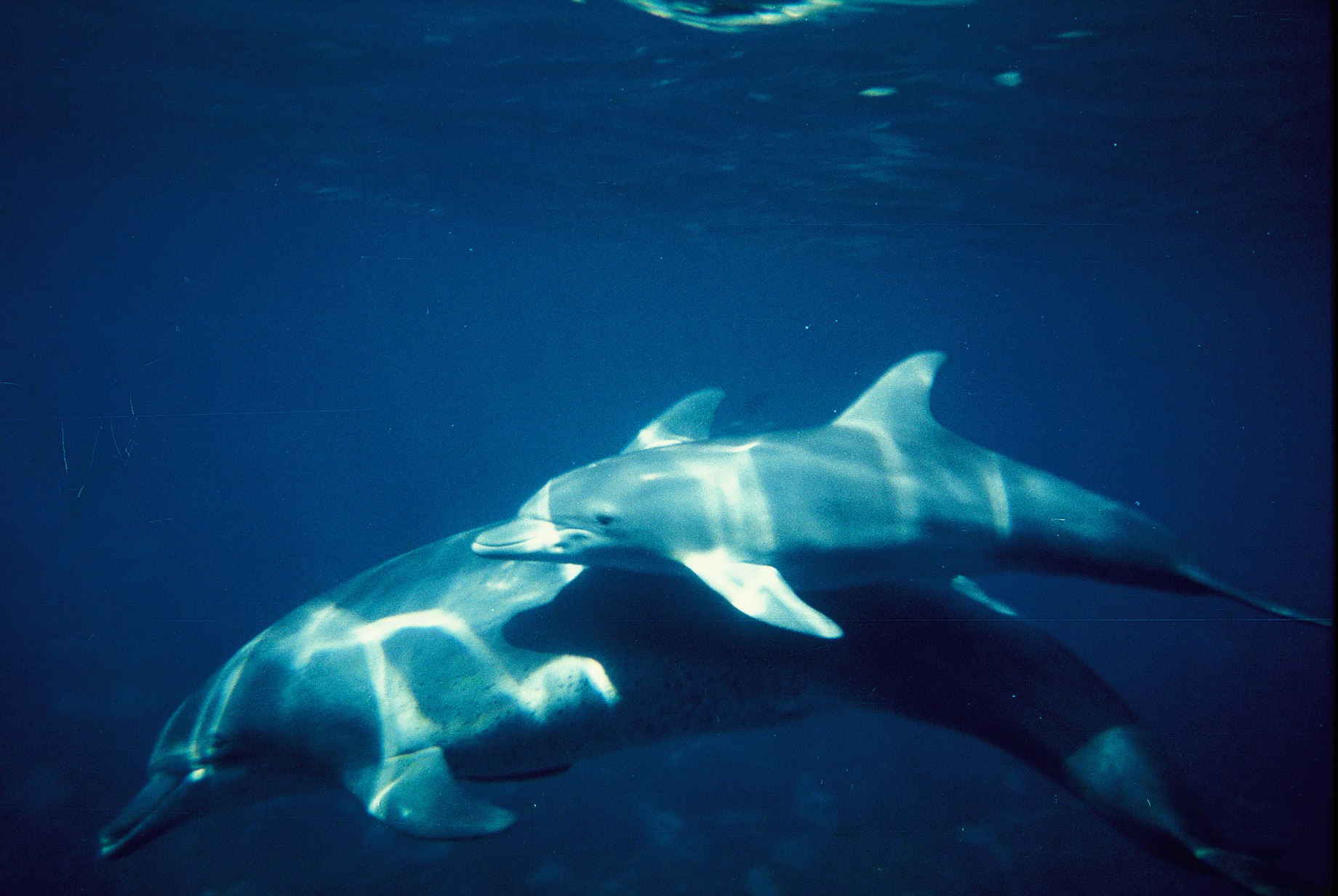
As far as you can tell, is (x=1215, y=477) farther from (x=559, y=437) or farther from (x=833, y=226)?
(x=559, y=437)

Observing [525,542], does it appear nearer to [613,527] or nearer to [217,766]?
[613,527]

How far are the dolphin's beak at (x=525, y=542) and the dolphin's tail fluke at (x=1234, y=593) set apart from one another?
417cm

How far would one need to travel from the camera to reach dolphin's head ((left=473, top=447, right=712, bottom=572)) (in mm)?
4621

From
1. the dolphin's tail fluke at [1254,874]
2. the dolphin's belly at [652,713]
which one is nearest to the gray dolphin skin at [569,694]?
the dolphin's belly at [652,713]

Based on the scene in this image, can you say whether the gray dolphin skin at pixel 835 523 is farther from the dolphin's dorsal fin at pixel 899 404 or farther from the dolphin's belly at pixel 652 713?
the dolphin's belly at pixel 652 713

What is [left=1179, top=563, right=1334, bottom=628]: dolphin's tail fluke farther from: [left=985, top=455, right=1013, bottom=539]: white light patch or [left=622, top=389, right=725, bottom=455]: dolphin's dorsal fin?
[left=622, top=389, right=725, bottom=455]: dolphin's dorsal fin

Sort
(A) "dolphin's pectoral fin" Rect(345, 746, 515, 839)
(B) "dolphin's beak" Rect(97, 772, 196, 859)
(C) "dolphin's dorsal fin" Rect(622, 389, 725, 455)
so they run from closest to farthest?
(A) "dolphin's pectoral fin" Rect(345, 746, 515, 839), (B) "dolphin's beak" Rect(97, 772, 196, 859), (C) "dolphin's dorsal fin" Rect(622, 389, 725, 455)

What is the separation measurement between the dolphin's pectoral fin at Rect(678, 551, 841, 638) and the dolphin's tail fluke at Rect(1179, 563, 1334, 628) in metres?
2.53

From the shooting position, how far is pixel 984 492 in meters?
5.01

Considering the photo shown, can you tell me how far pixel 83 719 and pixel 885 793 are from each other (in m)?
13.6

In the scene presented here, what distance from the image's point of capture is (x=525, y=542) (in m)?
4.59

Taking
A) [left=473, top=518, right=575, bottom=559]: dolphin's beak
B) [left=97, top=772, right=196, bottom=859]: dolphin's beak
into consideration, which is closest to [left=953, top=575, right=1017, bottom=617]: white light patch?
[left=473, top=518, right=575, bottom=559]: dolphin's beak

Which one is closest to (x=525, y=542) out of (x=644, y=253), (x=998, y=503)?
(x=998, y=503)

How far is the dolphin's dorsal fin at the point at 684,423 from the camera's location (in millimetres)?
6672
